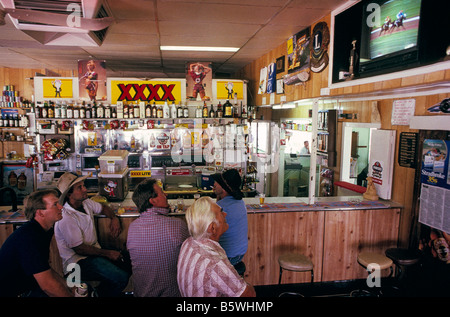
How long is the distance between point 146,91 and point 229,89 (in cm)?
167

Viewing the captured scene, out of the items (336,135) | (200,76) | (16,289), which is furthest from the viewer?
(200,76)

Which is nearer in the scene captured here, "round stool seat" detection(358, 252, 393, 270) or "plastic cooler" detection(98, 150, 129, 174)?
"round stool seat" detection(358, 252, 393, 270)

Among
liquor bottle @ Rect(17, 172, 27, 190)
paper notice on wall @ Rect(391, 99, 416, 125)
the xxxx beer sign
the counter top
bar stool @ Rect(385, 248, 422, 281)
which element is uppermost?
the xxxx beer sign

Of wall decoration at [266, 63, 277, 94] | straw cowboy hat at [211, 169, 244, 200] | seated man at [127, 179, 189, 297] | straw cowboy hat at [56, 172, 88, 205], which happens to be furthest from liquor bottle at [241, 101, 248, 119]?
seated man at [127, 179, 189, 297]

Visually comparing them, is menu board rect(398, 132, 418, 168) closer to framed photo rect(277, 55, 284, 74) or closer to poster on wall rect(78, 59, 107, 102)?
framed photo rect(277, 55, 284, 74)

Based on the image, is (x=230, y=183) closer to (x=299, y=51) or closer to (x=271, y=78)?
(x=299, y=51)

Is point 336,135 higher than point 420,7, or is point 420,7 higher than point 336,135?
point 420,7

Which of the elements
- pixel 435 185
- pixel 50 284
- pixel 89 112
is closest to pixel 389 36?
pixel 435 185

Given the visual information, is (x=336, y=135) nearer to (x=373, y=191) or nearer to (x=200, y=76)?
(x=373, y=191)

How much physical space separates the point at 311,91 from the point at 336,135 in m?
0.98

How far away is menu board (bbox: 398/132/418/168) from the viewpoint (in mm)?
3469

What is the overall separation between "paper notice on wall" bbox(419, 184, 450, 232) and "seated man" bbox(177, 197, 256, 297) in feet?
7.48

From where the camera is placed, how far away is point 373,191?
160 inches
